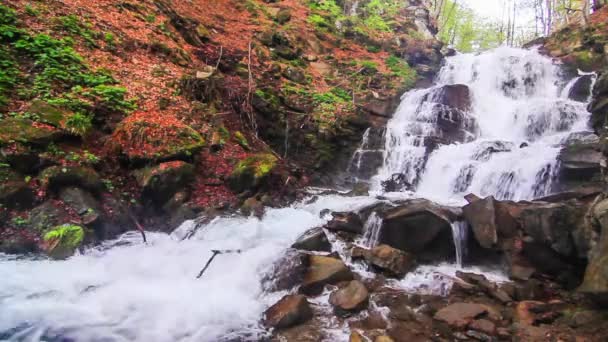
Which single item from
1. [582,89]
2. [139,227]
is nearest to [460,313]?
[139,227]

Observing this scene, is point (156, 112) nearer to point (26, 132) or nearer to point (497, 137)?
point (26, 132)

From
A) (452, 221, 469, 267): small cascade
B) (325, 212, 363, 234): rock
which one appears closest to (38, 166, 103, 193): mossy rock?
(325, 212, 363, 234): rock

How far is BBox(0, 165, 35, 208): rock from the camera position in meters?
5.66

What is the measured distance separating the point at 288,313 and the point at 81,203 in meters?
4.21

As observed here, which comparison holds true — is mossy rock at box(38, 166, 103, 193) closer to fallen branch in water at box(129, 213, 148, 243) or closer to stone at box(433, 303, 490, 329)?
fallen branch in water at box(129, 213, 148, 243)

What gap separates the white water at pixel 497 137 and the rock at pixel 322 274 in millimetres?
4824

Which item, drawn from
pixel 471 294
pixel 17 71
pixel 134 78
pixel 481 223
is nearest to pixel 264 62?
pixel 134 78

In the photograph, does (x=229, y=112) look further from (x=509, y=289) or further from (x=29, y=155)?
(x=509, y=289)

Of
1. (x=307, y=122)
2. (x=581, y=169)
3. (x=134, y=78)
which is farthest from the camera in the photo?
(x=307, y=122)

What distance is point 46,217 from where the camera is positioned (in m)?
5.82

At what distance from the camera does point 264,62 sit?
13.2m

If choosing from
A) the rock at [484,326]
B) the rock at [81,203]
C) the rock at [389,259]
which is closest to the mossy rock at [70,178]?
the rock at [81,203]

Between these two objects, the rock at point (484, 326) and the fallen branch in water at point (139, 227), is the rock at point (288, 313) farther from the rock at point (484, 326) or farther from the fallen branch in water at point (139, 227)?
the fallen branch in water at point (139, 227)

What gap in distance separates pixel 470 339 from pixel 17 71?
913 cm
